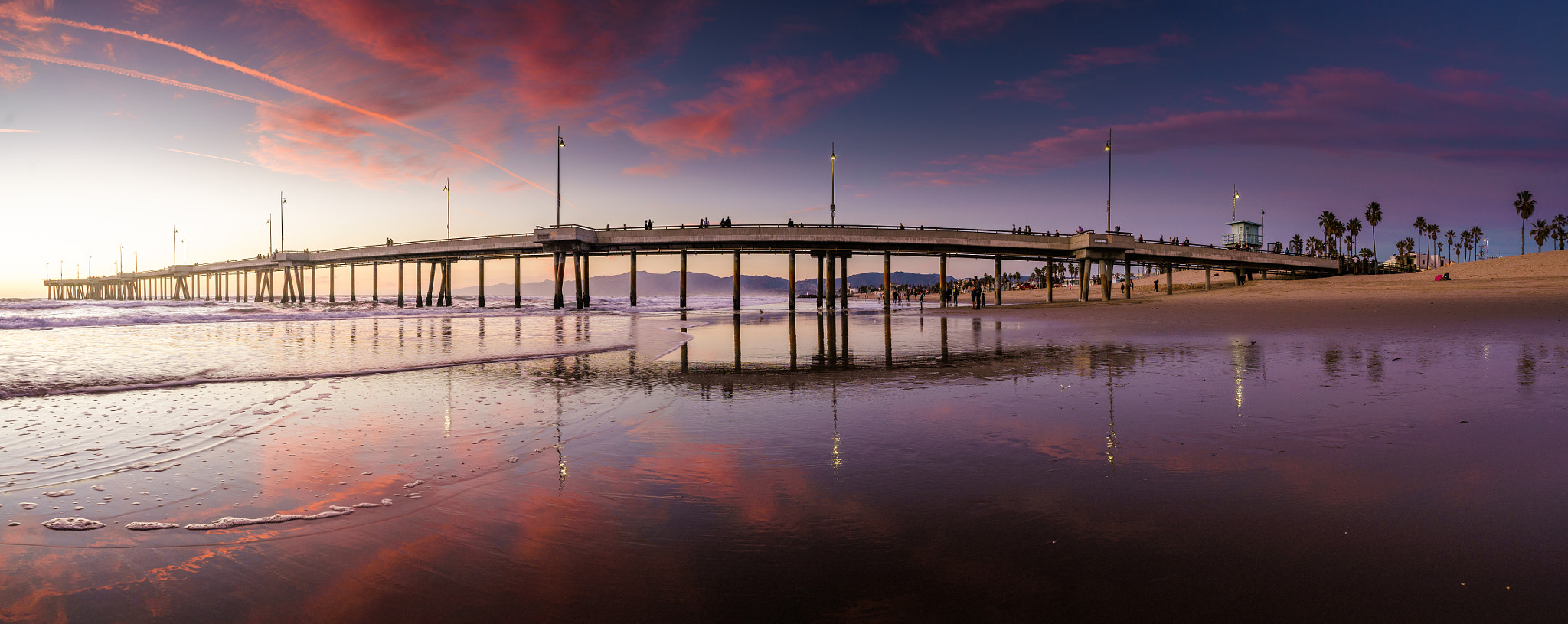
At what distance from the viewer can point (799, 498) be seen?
5375mm

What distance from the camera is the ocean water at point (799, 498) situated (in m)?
3.60

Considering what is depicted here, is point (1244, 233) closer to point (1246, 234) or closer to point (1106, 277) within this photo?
point (1246, 234)

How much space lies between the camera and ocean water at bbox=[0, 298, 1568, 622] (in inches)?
142

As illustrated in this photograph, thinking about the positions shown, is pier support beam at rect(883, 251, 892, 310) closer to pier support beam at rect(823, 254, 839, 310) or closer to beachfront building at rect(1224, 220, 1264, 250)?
pier support beam at rect(823, 254, 839, 310)

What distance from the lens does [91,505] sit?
5406 mm

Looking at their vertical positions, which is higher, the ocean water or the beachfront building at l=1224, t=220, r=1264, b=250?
the beachfront building at l=1224, t=220, r=1264, b=250

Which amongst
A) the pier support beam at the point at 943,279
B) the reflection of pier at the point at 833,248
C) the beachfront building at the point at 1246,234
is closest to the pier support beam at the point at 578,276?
the reflection of pier at the point at 833,248

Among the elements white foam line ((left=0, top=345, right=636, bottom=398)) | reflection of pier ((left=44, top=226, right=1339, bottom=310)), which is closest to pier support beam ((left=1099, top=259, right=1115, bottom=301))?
reflection of pier ((left=44, top=226, right=1339, bottom=310))

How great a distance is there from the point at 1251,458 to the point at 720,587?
5.81 m

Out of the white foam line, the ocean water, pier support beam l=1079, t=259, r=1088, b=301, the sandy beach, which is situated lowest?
the ocean water

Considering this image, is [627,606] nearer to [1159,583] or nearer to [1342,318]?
[1159,583]

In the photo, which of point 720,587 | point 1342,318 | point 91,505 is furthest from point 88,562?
point 1342,318

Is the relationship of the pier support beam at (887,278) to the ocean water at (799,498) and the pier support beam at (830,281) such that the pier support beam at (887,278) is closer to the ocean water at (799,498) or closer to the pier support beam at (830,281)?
the pier support beam at (830,281)

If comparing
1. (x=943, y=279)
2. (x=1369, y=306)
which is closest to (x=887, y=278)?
(x=943, y=279)
